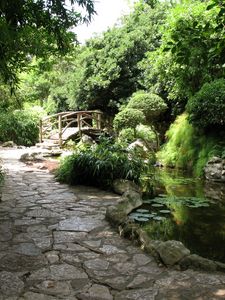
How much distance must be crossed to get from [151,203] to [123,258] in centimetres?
265

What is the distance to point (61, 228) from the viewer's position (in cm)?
423

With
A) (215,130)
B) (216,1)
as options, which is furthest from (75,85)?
(216,1)

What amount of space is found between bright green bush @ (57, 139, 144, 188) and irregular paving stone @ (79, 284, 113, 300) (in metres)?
3.52

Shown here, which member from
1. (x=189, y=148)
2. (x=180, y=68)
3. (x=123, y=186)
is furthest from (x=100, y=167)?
(x=180, y=68)

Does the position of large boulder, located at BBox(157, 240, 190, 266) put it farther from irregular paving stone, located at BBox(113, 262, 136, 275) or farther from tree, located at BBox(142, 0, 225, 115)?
tree, located at BBox(142, 0, 225, 115)

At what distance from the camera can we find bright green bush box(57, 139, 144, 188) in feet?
21.2

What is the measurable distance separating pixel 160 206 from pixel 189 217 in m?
0.63

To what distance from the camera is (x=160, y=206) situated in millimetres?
5816

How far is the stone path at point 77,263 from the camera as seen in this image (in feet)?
8.92

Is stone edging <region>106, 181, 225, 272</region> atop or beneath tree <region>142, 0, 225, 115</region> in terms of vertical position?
beneath

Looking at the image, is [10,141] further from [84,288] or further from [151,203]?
[84,288]

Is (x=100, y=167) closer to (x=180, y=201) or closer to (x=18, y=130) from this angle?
(x=180, y=201)

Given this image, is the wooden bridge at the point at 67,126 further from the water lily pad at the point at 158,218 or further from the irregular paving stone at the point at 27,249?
the irregular paving stone at the point at 27,249

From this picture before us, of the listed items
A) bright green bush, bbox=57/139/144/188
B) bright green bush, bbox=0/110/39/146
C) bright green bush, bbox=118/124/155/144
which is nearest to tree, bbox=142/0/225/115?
bright green bush, bbox=118/124/155/144
